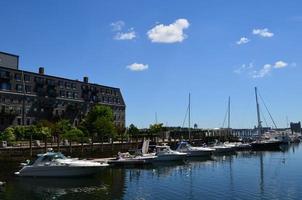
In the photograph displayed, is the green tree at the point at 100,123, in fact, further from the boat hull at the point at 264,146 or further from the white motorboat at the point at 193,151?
the boat hull at the point at 264,146

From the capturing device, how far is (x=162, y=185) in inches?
1768

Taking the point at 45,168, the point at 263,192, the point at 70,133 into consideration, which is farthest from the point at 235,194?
the point at 70,133

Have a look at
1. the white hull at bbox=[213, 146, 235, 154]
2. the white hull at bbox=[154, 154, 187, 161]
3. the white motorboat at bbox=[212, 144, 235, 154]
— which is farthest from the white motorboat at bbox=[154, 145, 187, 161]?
the white motorboat at bbox=[212, 144, 235, 154]

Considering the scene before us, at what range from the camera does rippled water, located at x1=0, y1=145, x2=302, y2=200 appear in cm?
3853

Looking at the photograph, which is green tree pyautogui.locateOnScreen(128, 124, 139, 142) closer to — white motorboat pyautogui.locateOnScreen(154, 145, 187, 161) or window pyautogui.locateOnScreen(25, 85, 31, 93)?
window pyautogui.locateOnScreen(25, 85, 31, 93)

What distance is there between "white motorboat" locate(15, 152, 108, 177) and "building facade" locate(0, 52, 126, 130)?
5384 centimetres

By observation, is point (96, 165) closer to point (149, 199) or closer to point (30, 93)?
point (149, 199)

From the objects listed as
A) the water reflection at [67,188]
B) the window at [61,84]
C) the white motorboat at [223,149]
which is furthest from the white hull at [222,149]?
the water reflection at [67,188]

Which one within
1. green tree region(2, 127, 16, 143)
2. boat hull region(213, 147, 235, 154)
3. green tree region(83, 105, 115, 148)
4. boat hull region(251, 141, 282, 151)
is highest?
green tree region(83, 105, 115, 148)

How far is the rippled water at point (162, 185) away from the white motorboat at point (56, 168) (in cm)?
92

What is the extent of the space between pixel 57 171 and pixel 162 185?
42.9ft

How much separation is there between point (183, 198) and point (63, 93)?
90.1 m

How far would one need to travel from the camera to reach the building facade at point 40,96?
103 metres

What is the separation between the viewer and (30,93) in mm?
110250
